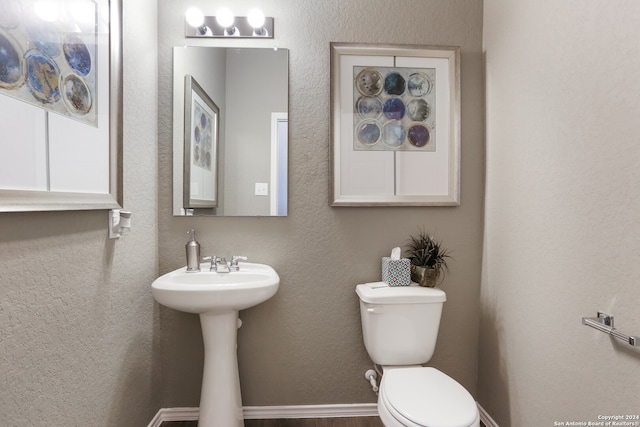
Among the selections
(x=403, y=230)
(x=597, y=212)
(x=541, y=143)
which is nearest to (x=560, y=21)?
(x=541, y=143)

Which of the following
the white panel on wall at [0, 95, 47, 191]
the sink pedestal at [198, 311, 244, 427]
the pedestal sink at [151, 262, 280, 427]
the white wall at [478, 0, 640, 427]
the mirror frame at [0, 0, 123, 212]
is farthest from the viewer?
the sink pedestal at [198, 311, 244, 427]

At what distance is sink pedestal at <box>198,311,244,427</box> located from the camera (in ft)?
4.80

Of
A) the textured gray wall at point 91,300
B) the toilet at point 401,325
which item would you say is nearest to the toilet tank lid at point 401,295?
the toilet at point 401,325

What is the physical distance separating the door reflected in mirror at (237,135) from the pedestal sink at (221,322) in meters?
0.35

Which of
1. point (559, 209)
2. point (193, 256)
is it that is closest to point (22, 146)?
point (193, 256)

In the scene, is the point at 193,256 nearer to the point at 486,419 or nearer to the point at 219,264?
the point at 219,264

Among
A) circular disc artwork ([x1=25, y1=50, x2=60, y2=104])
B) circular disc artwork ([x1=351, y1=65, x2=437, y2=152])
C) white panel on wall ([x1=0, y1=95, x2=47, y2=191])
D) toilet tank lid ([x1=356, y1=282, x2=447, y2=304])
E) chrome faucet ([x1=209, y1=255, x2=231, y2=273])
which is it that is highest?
circular disc artwork ([x1=351, y1=65, x2=437, y2=152])

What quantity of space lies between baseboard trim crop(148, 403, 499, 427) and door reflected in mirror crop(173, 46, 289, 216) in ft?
3.43

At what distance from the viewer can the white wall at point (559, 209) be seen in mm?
990

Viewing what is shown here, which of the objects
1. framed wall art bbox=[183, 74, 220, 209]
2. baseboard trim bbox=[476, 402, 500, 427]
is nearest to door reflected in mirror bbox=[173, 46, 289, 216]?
framed wall art bbox=[183, 74, 220, 209]

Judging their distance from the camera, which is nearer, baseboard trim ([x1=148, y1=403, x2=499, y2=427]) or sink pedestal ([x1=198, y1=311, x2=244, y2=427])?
sink pedestal ([x1=198, y1=311, x2=244, y2=427])

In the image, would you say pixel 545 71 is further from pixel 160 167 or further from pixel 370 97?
pixel 160 167

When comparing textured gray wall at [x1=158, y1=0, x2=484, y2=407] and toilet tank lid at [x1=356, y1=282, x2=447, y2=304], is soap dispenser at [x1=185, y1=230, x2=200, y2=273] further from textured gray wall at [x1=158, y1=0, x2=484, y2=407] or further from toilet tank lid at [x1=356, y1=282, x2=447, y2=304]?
toilet tank lid at [x1=356, y1=282, x2=447, y2=304]

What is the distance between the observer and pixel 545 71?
131 cm
